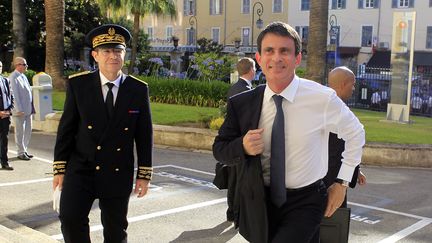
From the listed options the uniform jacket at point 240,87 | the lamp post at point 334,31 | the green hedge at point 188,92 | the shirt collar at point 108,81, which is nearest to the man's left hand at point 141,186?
the shirt collar at point 108,81

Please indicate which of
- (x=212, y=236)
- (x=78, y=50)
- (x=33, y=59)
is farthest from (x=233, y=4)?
(x=212, y=236)

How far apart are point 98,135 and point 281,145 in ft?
Answer: 4.67

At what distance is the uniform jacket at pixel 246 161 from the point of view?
2748mm

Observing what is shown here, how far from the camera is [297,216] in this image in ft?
9.20

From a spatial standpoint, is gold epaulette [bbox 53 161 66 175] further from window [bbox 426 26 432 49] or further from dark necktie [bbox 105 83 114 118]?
window [bbox 426 26 432 49]

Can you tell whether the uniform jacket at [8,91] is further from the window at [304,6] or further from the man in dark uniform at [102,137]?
the window at [304,6]

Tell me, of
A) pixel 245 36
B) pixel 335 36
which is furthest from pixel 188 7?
pixel 335 36

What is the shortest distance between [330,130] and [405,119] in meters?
12.6

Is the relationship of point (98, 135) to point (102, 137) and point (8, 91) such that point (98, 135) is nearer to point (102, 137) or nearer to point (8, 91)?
point (102, 137)

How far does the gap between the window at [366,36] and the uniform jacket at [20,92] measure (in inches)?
1417

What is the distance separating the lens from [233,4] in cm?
4991

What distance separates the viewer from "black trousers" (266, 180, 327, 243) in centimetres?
277

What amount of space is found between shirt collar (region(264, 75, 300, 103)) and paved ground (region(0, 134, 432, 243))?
112 inches

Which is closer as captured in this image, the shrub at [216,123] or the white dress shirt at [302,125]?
the white dress shirt at [302,125]
